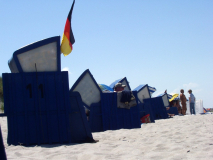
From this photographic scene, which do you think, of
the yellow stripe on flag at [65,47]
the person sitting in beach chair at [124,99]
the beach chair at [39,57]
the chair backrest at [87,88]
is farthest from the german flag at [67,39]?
the person sitting in beach chair at [124,99]

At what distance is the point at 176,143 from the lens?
16.8 feet

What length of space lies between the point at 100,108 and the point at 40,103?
3.39m

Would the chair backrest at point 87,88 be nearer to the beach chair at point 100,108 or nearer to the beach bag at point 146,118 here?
the beach chair at point 100,108

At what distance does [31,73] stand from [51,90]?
0.60 meters

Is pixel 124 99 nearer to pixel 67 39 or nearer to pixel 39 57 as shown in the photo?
pixel 67 39

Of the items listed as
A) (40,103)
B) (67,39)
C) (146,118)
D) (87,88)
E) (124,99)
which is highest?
(67,39)

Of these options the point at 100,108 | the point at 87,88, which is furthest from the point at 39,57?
the point at 100,108

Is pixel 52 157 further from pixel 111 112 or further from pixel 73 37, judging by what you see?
pixel 111 112

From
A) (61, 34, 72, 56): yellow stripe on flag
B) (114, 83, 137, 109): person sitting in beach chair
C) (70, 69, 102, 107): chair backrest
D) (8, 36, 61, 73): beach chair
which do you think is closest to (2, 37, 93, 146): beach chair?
(8, 36, 61, 73): beach chair

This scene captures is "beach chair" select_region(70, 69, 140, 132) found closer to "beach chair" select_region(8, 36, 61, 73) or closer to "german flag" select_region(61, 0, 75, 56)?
"german flag" select_region(61, 0, 75, 56)

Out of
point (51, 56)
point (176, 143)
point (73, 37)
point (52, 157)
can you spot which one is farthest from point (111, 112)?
point (52, 157)

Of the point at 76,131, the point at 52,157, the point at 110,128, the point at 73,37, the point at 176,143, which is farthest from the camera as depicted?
the point at 110,128

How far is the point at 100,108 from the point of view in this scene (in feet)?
30.7

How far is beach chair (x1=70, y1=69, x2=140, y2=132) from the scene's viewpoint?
9148 millimetres
